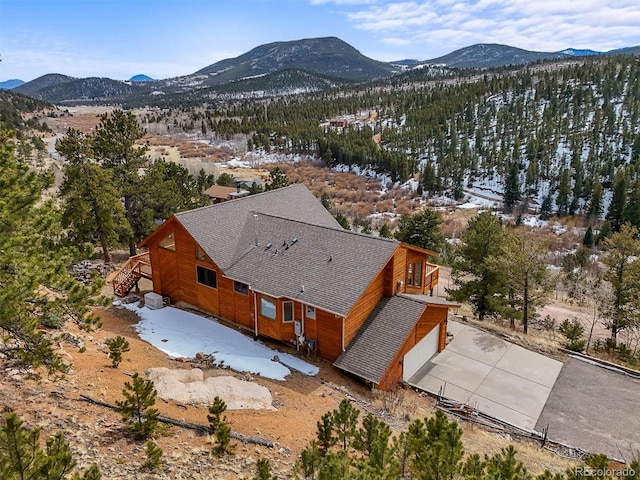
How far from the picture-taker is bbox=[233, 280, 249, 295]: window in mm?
15914

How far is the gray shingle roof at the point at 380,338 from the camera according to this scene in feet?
43.7

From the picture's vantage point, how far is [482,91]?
9925 centimetres

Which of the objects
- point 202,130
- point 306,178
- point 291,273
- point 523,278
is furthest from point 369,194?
point 202,130

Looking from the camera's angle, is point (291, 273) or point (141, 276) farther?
point (141, 276)

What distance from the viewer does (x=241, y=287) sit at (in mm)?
16078

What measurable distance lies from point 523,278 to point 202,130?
111 metres

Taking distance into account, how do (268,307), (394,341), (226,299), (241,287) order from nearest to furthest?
1. (394,341)
2. (268,307)
3. (241,287)
4. (226,299)

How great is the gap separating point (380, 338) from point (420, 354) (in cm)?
213

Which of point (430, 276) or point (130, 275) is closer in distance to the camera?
point (130, 275)

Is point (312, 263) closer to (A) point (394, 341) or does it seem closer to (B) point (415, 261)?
(A) point (394, 341)

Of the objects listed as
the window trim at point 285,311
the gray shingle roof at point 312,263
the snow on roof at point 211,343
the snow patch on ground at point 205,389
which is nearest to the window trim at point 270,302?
the window trim at point 285,311

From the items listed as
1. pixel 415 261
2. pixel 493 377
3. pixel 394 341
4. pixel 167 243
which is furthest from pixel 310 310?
pixel 167 243

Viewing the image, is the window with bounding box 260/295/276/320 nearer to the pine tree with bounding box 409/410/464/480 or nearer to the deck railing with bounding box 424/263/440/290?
the deck railing with bounding box 424/263/440/290

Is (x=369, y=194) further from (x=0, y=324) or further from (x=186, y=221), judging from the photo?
(x=0, y=324)
